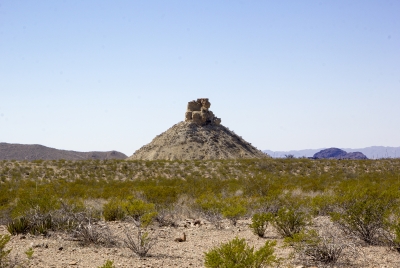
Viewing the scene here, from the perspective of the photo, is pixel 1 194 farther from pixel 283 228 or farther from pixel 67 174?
pixel 67 174

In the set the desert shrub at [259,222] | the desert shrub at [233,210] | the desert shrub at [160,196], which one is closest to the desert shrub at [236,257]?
the desert shrub at [259,222]

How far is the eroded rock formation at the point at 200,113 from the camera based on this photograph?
221 ft

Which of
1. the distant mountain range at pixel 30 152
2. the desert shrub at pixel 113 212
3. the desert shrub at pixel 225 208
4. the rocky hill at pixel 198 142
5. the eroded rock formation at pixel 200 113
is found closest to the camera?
the desert shrub at pixel 225 208

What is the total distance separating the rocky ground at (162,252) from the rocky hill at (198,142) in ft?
152

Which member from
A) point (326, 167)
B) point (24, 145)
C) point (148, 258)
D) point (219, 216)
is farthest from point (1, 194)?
point (24, 145)

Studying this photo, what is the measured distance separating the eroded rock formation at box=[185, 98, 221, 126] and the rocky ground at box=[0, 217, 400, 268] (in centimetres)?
5440

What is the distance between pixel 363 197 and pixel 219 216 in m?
4.53

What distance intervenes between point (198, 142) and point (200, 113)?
663 centimetres

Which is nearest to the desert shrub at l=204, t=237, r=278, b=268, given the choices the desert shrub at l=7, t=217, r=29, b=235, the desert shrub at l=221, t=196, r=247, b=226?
the desert shrub at l=221, t=196, r=247, b=226

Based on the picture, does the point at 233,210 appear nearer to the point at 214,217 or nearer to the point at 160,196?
the point at 214,217

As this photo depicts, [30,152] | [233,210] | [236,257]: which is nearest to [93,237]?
[233,210]

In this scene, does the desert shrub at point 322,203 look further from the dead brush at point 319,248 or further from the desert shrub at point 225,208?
the dead brush at point 319,248

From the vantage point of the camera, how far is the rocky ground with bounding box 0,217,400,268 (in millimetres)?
9070

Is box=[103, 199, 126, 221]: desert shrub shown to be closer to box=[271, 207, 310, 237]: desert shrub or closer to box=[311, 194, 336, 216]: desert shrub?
box=[271, 207, 310, 237]: desert shrub
